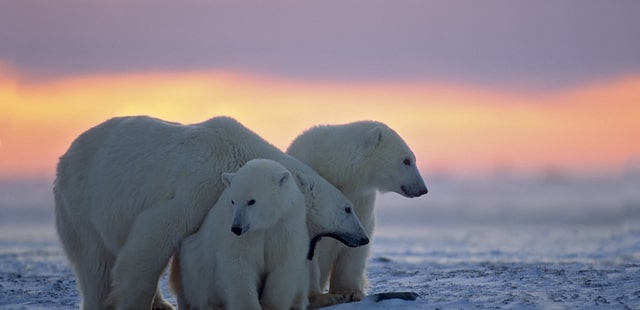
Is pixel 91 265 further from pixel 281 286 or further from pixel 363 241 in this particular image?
pixel 363 241

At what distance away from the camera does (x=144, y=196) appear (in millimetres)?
7051

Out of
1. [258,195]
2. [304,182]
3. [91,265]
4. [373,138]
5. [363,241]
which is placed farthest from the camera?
[373,138]

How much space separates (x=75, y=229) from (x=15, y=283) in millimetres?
2721

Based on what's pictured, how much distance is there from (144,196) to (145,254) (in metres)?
0.50

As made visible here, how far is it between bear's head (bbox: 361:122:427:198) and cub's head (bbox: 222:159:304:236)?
1382 mm

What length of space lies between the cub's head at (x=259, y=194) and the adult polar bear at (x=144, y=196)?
532 mm

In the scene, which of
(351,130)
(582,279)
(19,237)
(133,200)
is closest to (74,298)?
(133,200)

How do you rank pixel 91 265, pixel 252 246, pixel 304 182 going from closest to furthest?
pixel 252 246 < pixel 304 182 < pixel 91 265

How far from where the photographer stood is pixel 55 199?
312 inches

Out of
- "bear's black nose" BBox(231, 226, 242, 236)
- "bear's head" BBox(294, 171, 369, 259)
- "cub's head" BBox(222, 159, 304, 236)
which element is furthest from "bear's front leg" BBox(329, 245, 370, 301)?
"bear's black nose" BBox(231, 226, 242, 236)

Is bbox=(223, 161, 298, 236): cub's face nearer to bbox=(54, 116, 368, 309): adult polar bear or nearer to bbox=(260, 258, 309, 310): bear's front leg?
bbox=(260, 258, 309, 310): bear's front leg

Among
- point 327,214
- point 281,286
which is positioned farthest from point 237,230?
point 327,214

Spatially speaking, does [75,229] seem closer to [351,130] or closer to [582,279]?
[351,130]

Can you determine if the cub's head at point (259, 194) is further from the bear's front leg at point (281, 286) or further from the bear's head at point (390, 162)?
the bear's head at point (390, 162)
